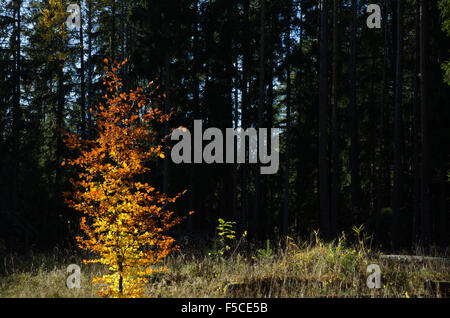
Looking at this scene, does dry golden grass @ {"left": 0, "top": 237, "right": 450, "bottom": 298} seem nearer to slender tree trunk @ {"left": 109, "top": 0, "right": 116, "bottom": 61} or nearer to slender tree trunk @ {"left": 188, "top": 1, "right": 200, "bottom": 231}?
slender tree trunk @ {"left": 188, "top": 1, "right": 200, "bottom": 231}

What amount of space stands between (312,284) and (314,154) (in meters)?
15.6

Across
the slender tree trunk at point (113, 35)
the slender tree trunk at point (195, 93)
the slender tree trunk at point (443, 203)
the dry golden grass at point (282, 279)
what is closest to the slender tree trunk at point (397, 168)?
the slender tree trunk at point (443, 203)

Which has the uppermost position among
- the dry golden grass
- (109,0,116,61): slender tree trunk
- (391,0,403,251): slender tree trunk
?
(109,0,116,61): slender tree trunk

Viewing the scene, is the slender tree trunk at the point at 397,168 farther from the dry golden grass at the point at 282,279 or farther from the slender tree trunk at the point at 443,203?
the dry golden grass at the point at 282,279

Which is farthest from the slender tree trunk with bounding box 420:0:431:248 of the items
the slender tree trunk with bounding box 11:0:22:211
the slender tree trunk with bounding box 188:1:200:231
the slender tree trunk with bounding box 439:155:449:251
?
the slender tree trunk with bounding box 11:0:22:211

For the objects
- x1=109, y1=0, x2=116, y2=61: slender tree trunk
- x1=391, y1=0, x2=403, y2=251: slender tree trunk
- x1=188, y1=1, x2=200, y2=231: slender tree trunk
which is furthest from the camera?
x1=109, y1=0, x2=116, y2=61: slender tree trunk

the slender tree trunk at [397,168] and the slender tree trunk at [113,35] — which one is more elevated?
the slender tree trunk at [113,35]

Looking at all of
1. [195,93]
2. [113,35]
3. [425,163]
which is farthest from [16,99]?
[425,163]

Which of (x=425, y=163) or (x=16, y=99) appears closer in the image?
(x=425, y=163)

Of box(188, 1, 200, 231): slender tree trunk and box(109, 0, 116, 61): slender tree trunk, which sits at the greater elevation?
box(109, 0, 116, 61): slender tree trunk

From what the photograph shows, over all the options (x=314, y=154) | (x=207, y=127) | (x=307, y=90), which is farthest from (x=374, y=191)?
(x=207, y=127)

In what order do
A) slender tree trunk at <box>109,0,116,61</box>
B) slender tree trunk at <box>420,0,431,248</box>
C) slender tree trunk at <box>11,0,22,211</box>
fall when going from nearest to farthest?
slender tree trunk at <box>420,0,431,248</box> → slender tree trunk at <box>11,0,22,211</box> → slender tree trunk at <box>109,0,116,61</box>

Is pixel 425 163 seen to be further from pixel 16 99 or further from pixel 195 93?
pixel 16 99
